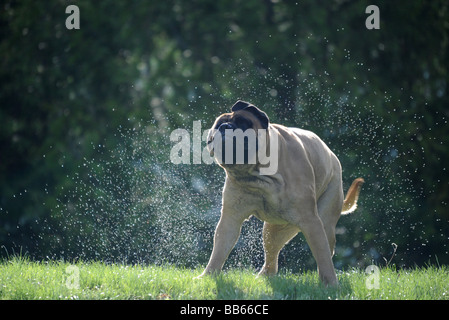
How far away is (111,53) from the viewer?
7.19 m

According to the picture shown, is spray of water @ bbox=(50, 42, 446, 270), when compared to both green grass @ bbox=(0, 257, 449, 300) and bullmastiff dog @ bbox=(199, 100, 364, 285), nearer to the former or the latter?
green grass @ bbox=(0, 257, 449, 300)

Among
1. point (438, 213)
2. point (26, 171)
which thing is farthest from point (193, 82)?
point (438, 213)

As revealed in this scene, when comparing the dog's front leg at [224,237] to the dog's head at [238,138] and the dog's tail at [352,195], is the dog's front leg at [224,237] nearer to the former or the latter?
the dog's head at [238,138]

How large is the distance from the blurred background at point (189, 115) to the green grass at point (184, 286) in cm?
190

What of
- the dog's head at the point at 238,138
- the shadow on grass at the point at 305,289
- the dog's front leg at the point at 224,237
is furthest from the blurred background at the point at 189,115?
the dog's head at the point at 238,138

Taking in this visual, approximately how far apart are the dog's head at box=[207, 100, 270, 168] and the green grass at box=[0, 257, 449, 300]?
0.83 metres

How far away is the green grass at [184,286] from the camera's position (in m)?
4.04

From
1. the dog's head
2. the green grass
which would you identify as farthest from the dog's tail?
the dog's head

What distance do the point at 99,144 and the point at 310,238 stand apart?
3.24 metres

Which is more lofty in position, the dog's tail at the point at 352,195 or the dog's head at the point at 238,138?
the dog's head at the point at 238,138

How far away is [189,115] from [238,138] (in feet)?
9.01

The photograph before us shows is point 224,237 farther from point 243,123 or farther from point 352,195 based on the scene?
point 352,195

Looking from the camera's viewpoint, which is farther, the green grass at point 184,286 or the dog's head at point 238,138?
the dog's head at point 238,138

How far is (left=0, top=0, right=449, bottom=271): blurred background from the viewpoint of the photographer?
680 cm
